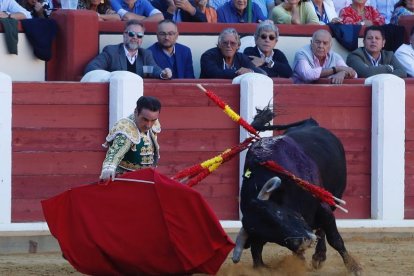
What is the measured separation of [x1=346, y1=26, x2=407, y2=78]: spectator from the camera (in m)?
9.38

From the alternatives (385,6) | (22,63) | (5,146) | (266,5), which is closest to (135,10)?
(22,63)

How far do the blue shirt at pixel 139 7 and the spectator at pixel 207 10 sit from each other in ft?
1.42

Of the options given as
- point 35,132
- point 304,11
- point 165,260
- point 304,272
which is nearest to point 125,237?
point 165,260

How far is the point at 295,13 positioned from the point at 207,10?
0.73m

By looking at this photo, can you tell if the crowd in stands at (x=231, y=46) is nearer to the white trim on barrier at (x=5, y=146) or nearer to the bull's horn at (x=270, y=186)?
the white trim on barrier at (x=5, y=146)

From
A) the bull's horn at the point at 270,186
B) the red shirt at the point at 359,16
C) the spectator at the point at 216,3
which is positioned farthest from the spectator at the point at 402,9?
the bull's horn at the point at 270,186

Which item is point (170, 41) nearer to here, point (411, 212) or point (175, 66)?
point (175, 66)

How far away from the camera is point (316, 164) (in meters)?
6.92

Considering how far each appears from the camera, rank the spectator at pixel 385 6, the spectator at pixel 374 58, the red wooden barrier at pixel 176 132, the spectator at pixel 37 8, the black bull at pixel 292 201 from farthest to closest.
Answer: the spectator at pixel 385 6 → the spectator at pixel 374 58 → the spectator at pixel 37 8 → the red wooden barrier at pixel 176 132 → the black bull at pixel 292 201

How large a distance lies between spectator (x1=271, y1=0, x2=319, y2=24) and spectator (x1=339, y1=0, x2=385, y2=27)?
0.89 feet

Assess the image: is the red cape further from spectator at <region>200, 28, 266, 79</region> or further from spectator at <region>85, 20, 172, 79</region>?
spectator at <region>200, 28, 266, 79</region>

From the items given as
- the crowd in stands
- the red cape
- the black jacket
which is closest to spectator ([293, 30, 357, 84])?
the crowd in stands

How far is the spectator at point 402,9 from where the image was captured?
10414mm

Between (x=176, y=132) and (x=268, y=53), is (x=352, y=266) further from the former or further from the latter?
(x=268, y=53)
